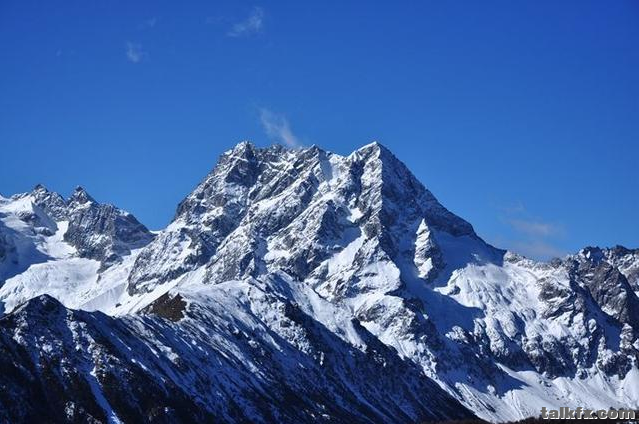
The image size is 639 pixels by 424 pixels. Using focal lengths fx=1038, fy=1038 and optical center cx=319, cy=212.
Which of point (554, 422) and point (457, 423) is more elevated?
point (457, 423)

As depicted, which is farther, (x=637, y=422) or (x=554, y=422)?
(x=554, y=422)

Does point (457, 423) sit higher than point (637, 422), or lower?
higher

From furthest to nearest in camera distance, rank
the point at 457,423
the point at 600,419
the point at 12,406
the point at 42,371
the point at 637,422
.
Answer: the point at 42,371
the point at 12,406
the point at 457,423
the point at 600,419
the point at 637,422

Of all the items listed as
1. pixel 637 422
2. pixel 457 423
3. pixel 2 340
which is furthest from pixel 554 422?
pixel 2 340

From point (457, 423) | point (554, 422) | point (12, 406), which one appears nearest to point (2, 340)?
point (12, 406)

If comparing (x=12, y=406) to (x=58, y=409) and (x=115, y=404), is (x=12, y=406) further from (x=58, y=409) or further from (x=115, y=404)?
(x=115, y=404)

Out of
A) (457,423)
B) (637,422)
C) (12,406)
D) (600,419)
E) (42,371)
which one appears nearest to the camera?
(637,422)

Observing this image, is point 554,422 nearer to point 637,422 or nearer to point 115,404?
point 637,422

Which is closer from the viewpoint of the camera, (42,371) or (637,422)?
(637,422)

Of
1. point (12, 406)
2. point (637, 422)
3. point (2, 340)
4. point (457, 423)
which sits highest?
point (2, 340)
